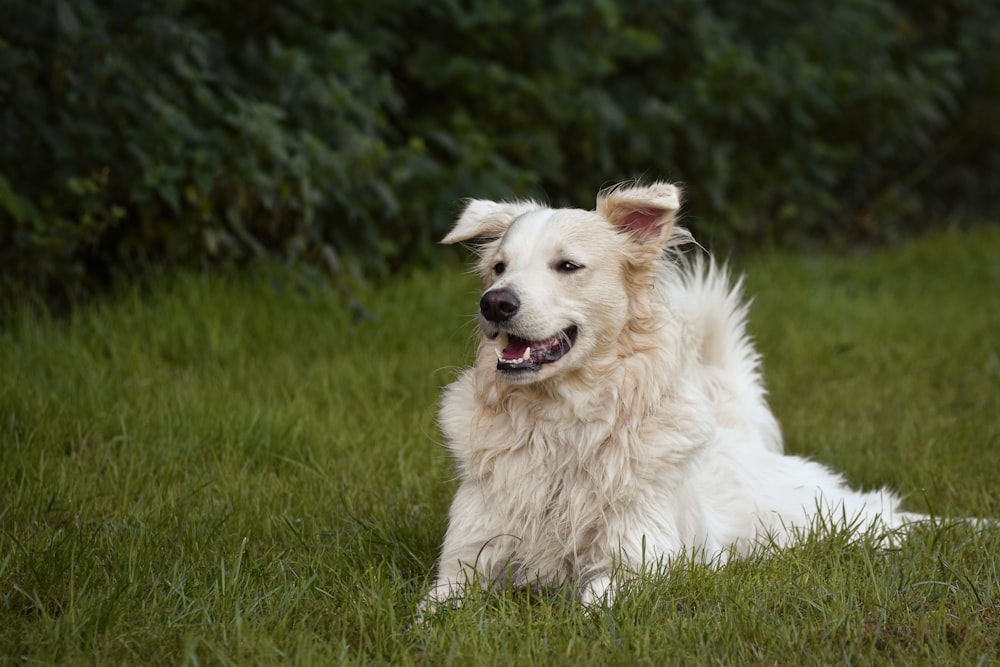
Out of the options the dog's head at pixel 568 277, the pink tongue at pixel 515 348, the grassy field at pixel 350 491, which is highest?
the dog's head at pixel 568 277

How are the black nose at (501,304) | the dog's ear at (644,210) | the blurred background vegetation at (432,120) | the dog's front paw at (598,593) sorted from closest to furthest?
the dog's front paw at (598,593)
the black nose at (501,304)
the dog's ear at (644,210)
the blurred background vegetation at (432,120)

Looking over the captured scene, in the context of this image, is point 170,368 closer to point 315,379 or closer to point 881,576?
point 315,379

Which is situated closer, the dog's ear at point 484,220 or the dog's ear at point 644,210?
the dog's ear at point 644,210

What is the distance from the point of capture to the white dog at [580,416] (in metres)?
3.40

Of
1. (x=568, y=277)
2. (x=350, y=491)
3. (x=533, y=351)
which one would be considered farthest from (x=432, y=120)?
(x=533, y=351)

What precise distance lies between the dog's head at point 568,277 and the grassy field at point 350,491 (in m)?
0.42

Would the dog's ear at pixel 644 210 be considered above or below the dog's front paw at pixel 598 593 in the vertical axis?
above

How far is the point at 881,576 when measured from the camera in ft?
10.8

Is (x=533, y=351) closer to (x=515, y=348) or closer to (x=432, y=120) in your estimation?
(x=515, y=348)

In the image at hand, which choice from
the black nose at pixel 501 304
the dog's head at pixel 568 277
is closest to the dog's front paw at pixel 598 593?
the dog's head at pixel 568 277

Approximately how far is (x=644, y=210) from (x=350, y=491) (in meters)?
1.45

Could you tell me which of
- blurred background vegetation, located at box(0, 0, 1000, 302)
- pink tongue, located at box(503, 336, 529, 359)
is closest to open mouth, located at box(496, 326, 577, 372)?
pink tongue, located at box(503, 336, 529, 359)

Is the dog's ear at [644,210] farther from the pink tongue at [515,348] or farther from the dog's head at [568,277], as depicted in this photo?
the pink tongue at [515,348]

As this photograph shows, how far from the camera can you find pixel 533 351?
341 cm
